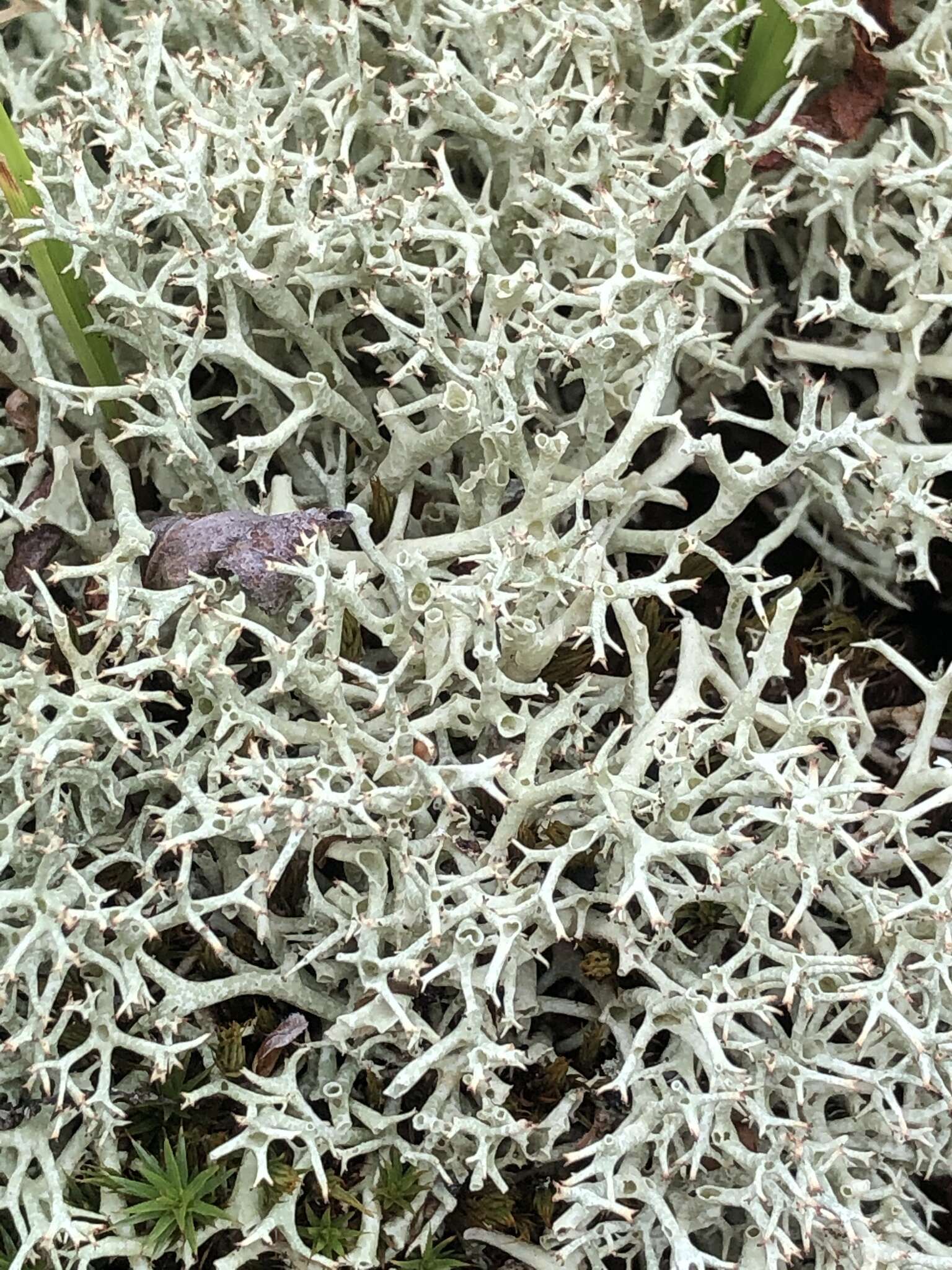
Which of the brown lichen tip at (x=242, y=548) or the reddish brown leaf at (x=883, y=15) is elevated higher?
the reddish brown leaf at (x=883, y=15)

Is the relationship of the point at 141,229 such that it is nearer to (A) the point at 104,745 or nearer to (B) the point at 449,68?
(B) the point at 449,68

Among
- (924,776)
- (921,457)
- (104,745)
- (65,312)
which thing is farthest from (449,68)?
(924,776)

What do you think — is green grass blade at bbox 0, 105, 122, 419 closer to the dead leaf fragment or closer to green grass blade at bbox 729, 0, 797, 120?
the dead leaf fragment

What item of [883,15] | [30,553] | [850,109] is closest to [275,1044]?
[30,553]

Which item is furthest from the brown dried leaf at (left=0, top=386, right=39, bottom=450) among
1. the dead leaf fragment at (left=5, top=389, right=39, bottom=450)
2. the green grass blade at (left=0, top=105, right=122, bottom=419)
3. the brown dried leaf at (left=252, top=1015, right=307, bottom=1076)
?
the brown dried leaf at (left=252, top=1015, right=307, bottom=1076)

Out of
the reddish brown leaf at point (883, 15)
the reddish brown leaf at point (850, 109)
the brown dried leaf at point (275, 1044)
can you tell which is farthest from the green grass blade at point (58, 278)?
the reddish brown leaf at point (883, 15)

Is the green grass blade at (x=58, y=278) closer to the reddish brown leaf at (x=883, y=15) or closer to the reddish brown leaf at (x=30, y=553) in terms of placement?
the reddish brown leaf at (x=30, y=553)
